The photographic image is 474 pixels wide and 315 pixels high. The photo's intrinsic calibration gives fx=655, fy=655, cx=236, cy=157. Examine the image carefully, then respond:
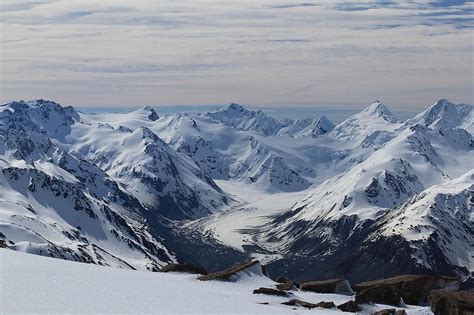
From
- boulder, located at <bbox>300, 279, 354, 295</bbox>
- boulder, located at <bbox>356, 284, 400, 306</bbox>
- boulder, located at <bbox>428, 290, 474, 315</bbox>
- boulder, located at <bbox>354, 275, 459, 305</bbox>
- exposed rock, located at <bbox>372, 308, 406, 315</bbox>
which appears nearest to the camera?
boulder, located at <bbox>428, 290, 474, 315</bbox>

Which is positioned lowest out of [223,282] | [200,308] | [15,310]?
[223,282]

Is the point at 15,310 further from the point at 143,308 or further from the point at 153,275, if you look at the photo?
the point at 153,275

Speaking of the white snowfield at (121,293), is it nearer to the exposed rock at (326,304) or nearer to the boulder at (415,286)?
the exposed rock at (326,304)

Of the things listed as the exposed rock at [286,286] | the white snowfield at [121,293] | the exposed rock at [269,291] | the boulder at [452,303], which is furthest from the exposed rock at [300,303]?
the boulder at [452,303]

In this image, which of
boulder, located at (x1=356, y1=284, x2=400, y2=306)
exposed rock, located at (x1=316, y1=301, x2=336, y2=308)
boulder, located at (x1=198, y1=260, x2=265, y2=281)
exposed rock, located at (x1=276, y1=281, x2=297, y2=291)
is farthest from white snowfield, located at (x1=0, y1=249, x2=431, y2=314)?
boulder, located at (x1=356, y1=284, x2=400, y2=306)

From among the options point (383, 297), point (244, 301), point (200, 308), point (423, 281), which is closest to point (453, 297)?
point (383, 297)

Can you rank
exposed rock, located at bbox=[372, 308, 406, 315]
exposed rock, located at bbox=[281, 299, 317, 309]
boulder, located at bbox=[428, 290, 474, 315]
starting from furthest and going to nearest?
1. exposed rock, located at bbox=[281, 299, 317, 309]
2. exposed rock, located at bbox=[372, 308, 406, 315]
3. boulder, located at bbox=[428, 290, 474, 315]

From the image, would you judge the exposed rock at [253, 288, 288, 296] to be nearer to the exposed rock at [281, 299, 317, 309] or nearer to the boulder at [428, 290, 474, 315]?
the exposed rock at [281, 299, 317, 309]
